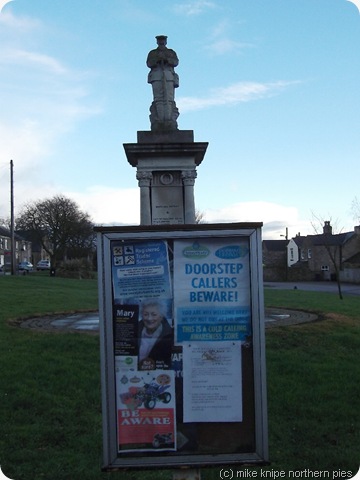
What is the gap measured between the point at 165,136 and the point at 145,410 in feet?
31.7

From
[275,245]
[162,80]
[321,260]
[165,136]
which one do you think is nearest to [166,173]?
[165,136]

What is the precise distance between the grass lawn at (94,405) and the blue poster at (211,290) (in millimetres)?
1837

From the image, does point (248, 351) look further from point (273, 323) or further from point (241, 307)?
point (273, 323)

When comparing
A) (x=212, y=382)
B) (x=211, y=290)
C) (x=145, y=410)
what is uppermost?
(x=211, y=290)

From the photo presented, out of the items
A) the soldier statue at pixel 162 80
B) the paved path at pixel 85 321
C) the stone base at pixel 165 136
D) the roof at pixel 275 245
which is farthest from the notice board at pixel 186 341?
the roof at pixel 275 245

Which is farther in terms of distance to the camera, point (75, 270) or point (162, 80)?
point (75, 270)

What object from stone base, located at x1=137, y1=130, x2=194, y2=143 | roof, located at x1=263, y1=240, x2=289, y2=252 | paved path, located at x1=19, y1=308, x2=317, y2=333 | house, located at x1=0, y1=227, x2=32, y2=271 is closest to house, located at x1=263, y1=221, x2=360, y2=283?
roof, located at x1=263, y1=240, x2=289, y2=252

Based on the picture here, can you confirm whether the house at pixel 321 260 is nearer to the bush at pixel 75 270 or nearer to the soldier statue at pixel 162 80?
the bush at pixel 75 270

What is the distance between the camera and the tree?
186 ft

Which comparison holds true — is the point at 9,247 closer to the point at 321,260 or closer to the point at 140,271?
the point at 321,260

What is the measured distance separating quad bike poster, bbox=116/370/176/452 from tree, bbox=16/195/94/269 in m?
52.6

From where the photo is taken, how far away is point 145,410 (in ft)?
11.3

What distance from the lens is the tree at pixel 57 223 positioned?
5662cm

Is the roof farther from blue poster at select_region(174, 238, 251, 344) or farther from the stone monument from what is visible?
blue poster at select_region(174, 238, 251, 344)
